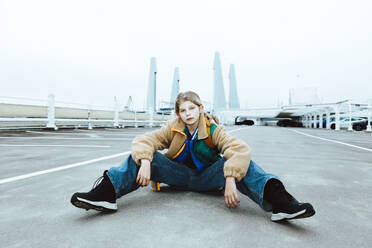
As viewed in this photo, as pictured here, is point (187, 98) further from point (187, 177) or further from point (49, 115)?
point (49, 115)

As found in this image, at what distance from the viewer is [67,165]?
2.91 meters

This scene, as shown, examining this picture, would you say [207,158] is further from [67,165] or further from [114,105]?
[114,105]

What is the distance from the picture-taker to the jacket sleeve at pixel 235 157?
1471 millimetres

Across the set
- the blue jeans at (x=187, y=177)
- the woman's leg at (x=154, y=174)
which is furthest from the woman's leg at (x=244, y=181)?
the woman's leg at (x=154, y=174)

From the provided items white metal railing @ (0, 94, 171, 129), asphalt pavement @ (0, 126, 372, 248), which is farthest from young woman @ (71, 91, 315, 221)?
white metal railing @ (0, 94, 171, 129)

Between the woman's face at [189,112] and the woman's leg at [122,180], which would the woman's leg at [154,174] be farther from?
the woman's face at [189,112]

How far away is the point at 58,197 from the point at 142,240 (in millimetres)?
990

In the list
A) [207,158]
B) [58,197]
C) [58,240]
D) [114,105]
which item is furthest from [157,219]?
[114,105]

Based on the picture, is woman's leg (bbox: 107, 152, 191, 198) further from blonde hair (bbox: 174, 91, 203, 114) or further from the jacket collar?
blonde hair (bbox: 174, 91, 203, 114)

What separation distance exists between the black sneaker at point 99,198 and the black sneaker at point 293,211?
3.35 ft

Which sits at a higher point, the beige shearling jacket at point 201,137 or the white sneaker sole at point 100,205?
the beige shearling jacket at point 201,137

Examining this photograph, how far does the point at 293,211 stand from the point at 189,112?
0.98m

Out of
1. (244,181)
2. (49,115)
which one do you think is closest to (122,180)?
(244,181)

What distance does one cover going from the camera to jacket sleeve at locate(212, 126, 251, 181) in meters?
1.47
